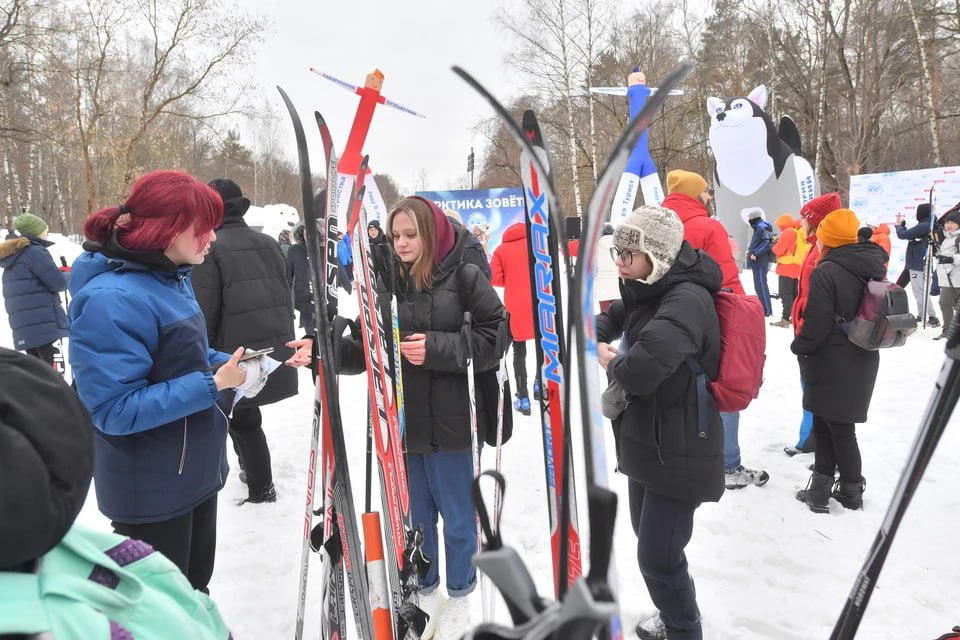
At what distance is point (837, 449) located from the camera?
3.17 m

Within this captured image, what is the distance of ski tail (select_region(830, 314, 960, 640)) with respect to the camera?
2.87 feet

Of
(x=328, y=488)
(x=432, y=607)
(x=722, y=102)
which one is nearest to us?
(x=328, y=488)

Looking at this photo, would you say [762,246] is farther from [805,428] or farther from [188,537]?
[188,537]

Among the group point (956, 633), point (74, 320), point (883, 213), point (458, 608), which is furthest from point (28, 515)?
point (883, 213)

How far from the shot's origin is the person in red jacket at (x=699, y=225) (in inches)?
140

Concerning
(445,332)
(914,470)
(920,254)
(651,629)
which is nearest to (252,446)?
(445,332)

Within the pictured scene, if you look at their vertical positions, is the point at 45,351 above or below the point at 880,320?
below

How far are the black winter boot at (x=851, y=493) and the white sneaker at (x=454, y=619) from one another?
7.79ft

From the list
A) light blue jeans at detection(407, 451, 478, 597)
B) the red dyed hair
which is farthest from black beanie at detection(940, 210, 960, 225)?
the red dyed hair

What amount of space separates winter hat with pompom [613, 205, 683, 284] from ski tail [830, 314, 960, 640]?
1001 mm

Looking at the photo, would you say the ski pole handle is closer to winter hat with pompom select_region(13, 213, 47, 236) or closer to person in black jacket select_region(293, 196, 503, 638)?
person in black jacket select_region(293, 196, 503, 638)

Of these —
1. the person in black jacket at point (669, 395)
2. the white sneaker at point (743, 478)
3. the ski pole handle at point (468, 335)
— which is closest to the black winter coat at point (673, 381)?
the person in black jacket at point (669, 395)

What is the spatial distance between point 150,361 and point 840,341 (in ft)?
11.0

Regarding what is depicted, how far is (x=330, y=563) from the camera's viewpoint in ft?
5.67
